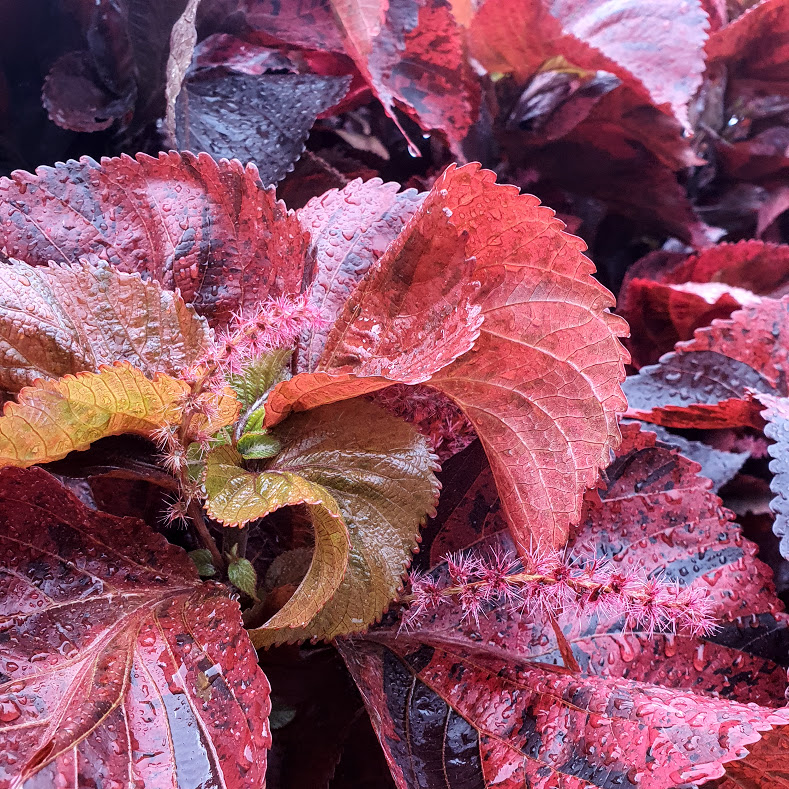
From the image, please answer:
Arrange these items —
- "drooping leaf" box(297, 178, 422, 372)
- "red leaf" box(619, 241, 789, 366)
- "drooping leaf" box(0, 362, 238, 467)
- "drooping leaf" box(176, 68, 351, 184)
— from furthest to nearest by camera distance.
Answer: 1. "red leaf" box(619, 241, 789, 366)
2. "drooping leaf" box(176, 68, 351, 184)
3. "drooping leaf" box(297, 178, 422, 372)
4. "drooping leaf" box(0, 362, 238, 467)

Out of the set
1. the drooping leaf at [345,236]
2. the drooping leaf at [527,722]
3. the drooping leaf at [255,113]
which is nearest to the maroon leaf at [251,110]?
the drooping leaf at [255,113]

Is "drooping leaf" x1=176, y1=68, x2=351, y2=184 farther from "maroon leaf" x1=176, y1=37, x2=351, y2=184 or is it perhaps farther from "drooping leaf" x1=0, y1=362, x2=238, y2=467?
"drooping leaf" x1=0, y1=362, x2=238, y2=467

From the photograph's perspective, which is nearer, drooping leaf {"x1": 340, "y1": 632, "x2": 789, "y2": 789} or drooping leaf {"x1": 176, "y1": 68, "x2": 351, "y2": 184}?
drooping leaf {"x1": 340, "y1": 632, "x2": 789, "y2": 789}

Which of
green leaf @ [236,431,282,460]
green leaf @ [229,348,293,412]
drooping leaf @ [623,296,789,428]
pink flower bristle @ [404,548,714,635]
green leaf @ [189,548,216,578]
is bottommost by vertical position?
drooping leaf @ [623,296,789,428]

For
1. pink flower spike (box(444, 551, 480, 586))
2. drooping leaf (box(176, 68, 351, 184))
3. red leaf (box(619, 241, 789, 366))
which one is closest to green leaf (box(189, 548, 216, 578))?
pink flower spike (box(444, 551, 480, 586))

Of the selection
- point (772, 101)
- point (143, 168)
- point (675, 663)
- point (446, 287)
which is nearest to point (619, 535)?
point (675, 663)

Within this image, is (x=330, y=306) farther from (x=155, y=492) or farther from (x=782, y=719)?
(x=782, y=719)

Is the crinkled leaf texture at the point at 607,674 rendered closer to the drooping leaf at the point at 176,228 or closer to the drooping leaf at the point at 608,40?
the drooping leaf at the point at 176,228
